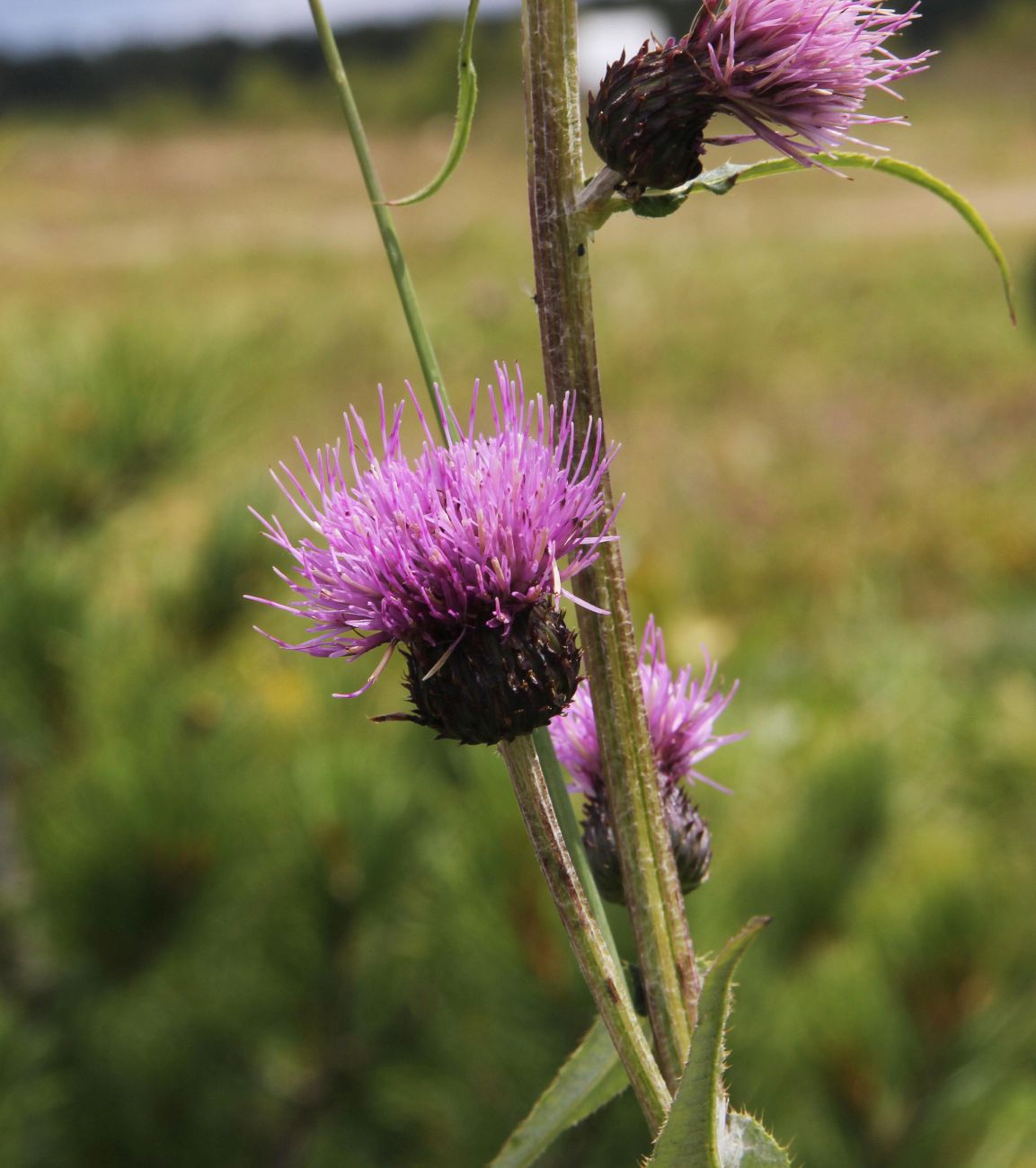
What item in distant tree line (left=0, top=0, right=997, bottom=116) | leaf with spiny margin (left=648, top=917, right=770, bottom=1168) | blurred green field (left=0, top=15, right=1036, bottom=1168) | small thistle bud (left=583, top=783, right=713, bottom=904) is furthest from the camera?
distant tree line (left=0, top=0, right=997, bottom=116)

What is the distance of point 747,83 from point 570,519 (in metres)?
0.12

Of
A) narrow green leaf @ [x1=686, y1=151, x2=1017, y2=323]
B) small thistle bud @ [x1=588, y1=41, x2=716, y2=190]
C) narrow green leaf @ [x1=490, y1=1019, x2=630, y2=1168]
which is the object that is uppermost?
small thistle bud @ [x1=588, y1=41, x2=716, y2=190]

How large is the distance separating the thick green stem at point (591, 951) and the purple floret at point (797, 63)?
173 millimetres

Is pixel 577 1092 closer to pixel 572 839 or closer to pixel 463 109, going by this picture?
pixel 572 839

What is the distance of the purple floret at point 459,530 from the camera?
30 cm

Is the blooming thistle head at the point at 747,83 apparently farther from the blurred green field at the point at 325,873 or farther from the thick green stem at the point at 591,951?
the thick green stem at the point at 591,951

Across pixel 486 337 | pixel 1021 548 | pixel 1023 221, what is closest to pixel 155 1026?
pixel 1021 548

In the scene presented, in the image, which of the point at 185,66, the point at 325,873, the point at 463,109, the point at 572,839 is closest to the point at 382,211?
the point at 463,109

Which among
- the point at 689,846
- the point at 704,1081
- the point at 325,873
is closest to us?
the point at 704,1081

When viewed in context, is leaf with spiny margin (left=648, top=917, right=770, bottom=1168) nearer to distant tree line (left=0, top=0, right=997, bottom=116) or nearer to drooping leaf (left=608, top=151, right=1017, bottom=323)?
drooping leaf (left=608, top=151, right=1017, bottom=323)

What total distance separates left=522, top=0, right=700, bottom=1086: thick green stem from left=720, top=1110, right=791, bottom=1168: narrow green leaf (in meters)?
0.03

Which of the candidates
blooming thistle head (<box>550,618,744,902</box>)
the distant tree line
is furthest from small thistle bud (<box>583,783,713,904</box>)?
the distant tree line

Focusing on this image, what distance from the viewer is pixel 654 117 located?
0.30 meters

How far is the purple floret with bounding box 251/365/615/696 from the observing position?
0.98ft
